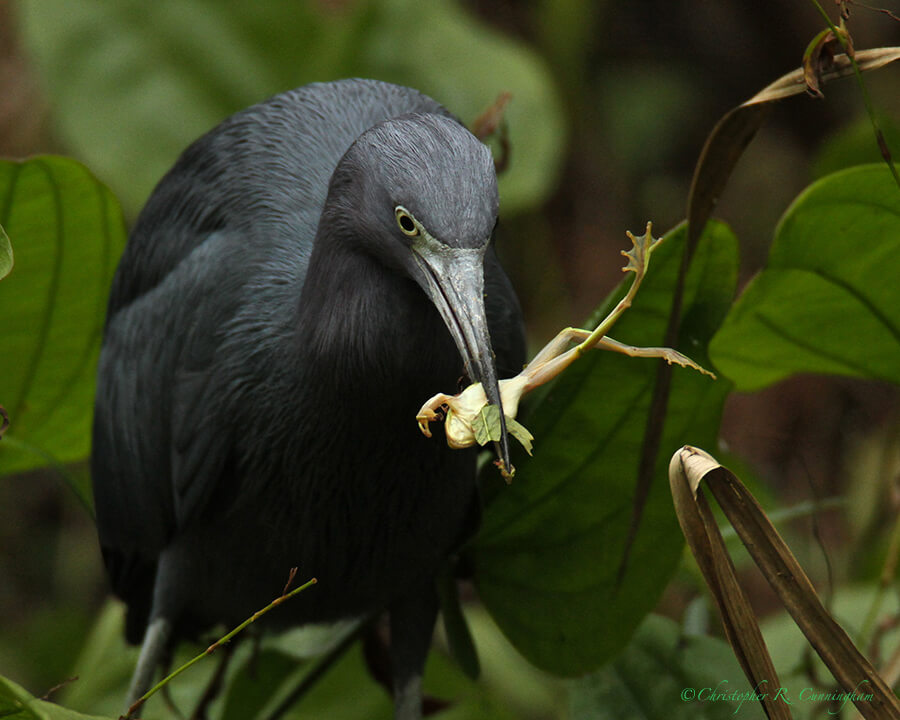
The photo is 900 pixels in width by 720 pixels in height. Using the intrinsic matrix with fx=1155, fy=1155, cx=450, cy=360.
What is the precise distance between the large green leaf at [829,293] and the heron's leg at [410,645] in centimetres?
70

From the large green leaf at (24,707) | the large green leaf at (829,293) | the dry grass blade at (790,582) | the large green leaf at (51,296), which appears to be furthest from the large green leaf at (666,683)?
the large green leaf at (51,296)

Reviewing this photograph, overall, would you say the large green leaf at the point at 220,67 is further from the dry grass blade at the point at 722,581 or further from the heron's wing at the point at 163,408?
the dry grass blade at the point at 722,581

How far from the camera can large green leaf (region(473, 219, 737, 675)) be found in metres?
1.72

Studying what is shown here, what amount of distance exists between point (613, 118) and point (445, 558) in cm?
303

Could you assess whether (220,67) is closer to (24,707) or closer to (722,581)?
(24,707)

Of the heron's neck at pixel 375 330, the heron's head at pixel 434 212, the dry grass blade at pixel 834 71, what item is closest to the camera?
the heron's head at pixel 434 212

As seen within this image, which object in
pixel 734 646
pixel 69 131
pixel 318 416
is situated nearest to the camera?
pixel 734 646

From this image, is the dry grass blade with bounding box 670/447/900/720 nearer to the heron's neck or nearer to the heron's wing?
the heron's neck

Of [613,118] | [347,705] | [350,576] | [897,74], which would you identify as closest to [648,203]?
[613,118]

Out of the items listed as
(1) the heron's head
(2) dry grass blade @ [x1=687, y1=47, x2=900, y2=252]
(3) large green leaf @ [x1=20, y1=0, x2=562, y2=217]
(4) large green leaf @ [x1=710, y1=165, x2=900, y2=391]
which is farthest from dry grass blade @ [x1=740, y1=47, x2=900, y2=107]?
(3) large green leaf @ [x1=20, y1=0, x2=562, y2=217]

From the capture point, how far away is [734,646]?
1.29m

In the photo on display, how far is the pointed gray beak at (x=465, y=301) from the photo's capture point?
128cm

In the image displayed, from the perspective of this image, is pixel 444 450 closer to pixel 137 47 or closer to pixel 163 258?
pixel 163 258

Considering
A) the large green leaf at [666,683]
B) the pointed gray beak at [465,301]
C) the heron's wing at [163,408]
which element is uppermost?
the pointed gray beak at [465,301]
